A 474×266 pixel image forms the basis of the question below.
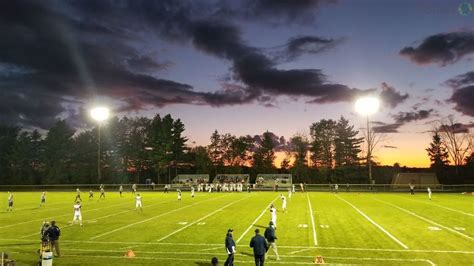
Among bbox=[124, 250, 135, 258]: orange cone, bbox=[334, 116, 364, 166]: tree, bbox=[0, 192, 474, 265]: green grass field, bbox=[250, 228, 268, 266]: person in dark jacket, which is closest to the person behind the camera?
bbox=[250, 228, 268, 266]: person in dark jacket

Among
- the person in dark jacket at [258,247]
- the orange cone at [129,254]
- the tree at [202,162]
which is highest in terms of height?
the tree at [202,162]

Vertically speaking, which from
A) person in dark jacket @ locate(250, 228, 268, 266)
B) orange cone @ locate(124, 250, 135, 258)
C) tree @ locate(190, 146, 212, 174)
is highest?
tree @ locate(190, 146, 212, 174)

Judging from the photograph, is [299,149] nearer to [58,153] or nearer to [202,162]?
[202,162]

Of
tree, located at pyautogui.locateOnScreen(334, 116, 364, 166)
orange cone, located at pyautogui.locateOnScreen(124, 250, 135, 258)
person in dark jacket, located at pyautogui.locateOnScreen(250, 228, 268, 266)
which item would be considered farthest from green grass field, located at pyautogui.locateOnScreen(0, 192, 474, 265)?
tree, located at pyautogui.locateOnScreen(334, 116, 364, 166)

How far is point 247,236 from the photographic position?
2522cm

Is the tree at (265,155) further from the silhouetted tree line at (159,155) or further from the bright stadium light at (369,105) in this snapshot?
the bright stadium light at (369,105)

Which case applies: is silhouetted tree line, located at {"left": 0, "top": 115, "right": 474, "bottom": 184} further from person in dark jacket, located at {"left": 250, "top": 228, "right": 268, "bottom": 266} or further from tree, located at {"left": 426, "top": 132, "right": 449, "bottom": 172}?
person in dark jacket, located at {"left": 250, "top": 228, "right": 268, "bottom": 266}

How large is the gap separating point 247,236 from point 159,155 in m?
85.1

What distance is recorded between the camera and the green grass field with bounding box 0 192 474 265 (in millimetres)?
19453

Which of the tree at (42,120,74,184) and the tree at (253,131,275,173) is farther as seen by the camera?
the tree at (253,131,275,173)

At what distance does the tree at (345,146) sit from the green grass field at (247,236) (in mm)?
66181

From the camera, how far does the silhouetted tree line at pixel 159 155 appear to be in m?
106

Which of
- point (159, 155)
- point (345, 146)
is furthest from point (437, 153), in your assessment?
point (159, 155)

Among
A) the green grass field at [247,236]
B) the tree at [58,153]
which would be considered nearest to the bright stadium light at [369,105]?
the green grass field at [247,236]
